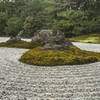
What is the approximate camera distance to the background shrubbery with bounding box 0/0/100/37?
15413 mm

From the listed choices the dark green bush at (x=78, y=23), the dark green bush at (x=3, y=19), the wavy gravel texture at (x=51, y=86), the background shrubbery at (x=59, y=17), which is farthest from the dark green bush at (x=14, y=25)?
the wavy gravel texture at (x=51, y=86)

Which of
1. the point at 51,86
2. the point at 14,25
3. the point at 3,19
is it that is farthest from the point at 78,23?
the point at 3,19

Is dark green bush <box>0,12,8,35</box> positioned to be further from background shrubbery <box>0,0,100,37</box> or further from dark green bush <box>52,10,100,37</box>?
dark green bush <box>52,10,100,37</box>

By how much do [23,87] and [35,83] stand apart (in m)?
0.32

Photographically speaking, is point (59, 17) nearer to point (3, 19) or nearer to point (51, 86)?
point (3, 19)

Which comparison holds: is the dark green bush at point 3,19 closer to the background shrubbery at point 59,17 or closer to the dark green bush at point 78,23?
the background shrubbery at point 59,17

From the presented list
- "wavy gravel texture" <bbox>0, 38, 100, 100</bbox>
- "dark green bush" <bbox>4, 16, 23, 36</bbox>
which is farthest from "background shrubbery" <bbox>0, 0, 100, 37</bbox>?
"wavy gravel texture" <bbox>0, 38, 100, 100</bbox>

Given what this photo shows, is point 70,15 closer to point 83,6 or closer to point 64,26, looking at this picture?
point 64,26

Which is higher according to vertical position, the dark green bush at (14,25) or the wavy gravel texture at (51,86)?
the dark green bush at (14,25)

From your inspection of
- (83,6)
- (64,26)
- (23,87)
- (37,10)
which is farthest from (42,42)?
(37,10)

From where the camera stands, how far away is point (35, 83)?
268cm

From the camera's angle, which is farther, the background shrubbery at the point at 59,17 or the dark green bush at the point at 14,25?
the dark green bush at the point at 14,25

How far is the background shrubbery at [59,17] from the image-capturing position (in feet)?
50.6

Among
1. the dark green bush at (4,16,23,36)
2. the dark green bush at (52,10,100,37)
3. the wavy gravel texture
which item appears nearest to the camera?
the wavy gravel texture
